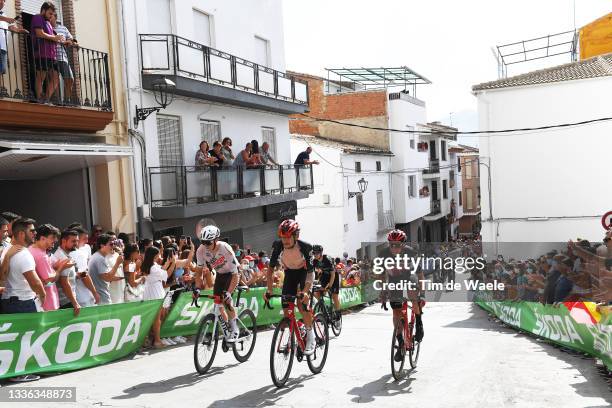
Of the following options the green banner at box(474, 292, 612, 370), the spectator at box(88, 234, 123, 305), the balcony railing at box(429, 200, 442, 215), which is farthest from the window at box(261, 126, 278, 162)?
the balcony railing at box(429, 200, 442, 215)

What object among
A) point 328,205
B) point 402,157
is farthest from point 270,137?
point 402,157

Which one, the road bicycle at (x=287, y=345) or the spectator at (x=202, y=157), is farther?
the spectator at (x=202, y=157)

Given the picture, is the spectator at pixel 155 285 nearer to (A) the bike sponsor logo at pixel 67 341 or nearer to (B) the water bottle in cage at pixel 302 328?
(A) the bike sponsor logo at pixel 67 341

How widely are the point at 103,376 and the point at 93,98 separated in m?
7.68

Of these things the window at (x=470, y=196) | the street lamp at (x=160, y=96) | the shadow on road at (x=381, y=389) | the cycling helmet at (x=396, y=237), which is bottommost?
the window at (x=470, y=196)

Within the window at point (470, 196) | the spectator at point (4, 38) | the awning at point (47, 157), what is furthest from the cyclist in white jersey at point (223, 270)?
the window at point (470, 196)

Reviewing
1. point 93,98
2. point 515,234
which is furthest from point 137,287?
point 515,234

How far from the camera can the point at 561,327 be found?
10.6m

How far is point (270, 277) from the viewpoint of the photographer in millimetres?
8102

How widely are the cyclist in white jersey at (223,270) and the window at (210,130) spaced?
1086 cm

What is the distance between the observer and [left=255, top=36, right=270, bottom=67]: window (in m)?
23.1

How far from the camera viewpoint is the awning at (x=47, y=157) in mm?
10648

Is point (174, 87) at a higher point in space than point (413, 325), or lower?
higher

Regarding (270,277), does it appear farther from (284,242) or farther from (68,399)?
(68,399)
